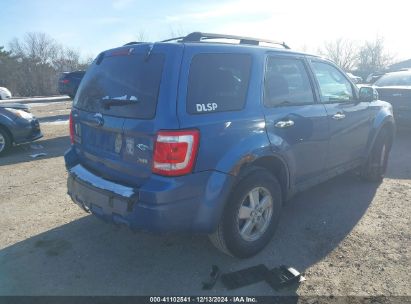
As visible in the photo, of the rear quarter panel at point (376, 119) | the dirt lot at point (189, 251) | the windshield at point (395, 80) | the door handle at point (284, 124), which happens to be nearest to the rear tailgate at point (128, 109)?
the dirt lot at point (189, 251)

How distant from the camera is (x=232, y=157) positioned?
287 centimetres

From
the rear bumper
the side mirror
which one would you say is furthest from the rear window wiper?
the side mirror

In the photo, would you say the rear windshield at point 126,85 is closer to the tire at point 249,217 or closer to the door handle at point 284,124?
the tire at point 249,217

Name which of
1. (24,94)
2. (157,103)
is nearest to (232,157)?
(157,103)

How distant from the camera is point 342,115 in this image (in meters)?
4.24

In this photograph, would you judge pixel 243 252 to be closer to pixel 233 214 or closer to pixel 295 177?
pixel 233 214

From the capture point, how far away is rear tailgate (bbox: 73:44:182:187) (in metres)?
2.65

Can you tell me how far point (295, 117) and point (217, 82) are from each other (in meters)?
1.05

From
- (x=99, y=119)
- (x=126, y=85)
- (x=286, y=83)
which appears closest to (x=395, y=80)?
(x=286, y=83)

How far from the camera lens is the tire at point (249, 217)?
305cm

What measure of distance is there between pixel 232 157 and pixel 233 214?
53 cm

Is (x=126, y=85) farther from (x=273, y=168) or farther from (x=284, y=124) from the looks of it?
(x=273, y=168)

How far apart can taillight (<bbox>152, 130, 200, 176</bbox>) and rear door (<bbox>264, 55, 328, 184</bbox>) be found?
91 centimetres

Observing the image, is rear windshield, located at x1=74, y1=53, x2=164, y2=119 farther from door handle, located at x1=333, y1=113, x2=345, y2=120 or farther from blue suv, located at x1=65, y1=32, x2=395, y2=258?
door handle, located at x1=333, y1=113, x2=345, y2=120
